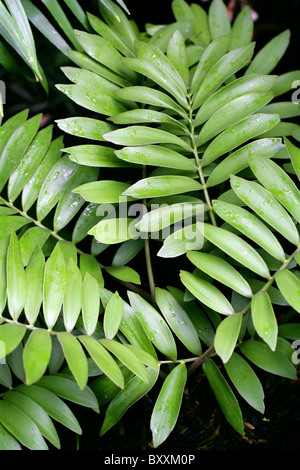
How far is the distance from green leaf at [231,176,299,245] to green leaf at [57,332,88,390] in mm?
300

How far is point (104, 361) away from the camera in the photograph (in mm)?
537

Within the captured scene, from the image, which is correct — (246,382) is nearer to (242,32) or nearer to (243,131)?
(243,131)

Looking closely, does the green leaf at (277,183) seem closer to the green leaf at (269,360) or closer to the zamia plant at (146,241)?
the zamia plant at (146,241)

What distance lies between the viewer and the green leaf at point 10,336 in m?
0.52

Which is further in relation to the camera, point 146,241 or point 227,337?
point 146,241

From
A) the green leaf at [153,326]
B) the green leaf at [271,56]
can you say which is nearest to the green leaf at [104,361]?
the green leaf at [153,326]

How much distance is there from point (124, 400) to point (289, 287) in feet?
Answer: 0.91

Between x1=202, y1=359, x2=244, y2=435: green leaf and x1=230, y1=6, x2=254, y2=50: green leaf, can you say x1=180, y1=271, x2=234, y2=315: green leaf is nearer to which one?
x1=202, y1=359, x2=244, y2=435: green leaf

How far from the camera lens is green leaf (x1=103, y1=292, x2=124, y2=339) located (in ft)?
1.94

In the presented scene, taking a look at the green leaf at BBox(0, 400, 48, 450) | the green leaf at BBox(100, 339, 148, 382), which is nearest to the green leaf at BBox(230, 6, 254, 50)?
the green leaf at BBox(100, 339, 148, 382)

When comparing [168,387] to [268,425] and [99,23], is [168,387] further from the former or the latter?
[99,23]

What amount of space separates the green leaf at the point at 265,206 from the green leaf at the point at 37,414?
0.40m

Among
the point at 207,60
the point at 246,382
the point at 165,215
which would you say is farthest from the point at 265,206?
the point at 207,60

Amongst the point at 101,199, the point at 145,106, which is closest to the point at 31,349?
the point at 101,199
